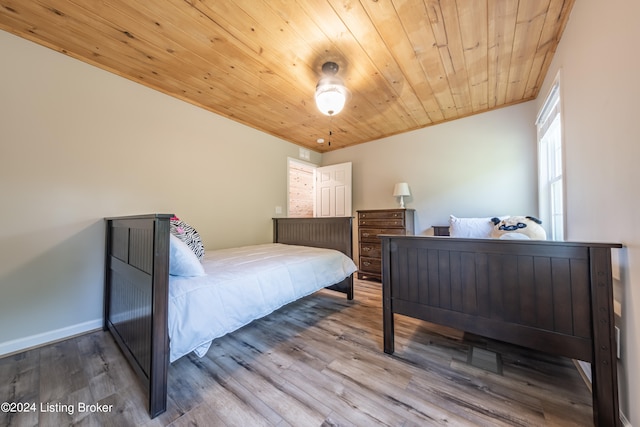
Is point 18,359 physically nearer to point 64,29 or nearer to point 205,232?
point 205,232

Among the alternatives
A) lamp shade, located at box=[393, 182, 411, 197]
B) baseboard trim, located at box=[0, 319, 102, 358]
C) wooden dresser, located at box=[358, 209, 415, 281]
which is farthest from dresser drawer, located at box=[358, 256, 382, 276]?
baseboard trim, located at box=[0, 319, 102, 358]

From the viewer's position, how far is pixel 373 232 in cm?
352

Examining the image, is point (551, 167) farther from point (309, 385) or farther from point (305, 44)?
point (309, 385)

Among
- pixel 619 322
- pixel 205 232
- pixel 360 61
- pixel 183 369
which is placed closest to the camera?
pixel 619 322

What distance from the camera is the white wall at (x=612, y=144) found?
0.95 m

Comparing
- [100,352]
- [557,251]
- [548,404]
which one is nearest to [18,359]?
[100,352]

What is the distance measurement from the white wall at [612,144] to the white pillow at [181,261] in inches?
85.2

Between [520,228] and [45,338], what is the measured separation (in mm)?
4294

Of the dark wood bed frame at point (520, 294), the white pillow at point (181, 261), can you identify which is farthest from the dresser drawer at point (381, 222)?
the white pillow at point (181, 261)

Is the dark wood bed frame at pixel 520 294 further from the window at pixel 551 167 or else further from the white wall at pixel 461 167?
the white wall at pixel 461 167

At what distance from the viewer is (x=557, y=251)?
1148mm

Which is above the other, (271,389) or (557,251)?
(557,251)

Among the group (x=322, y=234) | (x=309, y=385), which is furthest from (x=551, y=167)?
(x=309, y=385)

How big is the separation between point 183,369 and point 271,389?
64cm
